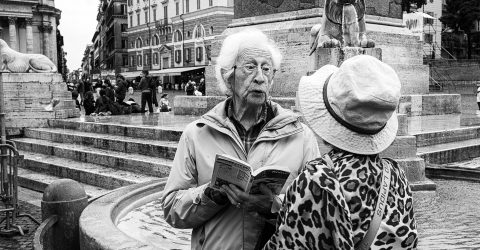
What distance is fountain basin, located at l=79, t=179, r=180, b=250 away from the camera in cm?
348

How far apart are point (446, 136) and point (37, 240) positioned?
7.41 meters

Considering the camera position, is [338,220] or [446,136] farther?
[446,136]

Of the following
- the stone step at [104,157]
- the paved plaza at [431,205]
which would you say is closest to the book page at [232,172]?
the paved plaza at [431,205]

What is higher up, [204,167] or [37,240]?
[204,167]

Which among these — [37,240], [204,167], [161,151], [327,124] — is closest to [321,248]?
[327,124]

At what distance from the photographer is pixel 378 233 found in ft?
5.83

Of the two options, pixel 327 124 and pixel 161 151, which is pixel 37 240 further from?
pixel 161 151

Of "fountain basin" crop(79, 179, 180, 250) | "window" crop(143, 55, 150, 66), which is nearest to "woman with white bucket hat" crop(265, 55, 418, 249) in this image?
"fountain basin" crop(79, 179, 180, 250)

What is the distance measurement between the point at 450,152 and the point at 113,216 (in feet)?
19.3

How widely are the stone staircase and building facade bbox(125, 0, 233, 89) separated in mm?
41666

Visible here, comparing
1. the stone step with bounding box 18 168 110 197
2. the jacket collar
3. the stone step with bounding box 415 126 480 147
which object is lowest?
the stone step with bounding box 18 168 110 197

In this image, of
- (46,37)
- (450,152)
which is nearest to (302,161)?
(450,152)

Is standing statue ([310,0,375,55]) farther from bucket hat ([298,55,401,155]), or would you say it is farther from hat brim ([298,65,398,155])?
bucket hat ([298,55,401,155])

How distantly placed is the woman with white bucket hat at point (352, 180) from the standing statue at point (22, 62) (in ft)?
48.1
